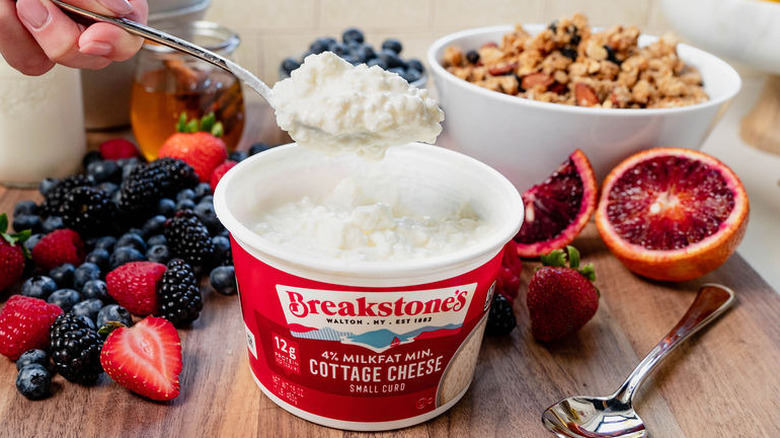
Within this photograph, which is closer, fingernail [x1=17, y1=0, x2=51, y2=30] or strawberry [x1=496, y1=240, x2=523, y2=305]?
fingernail [x1=17, y1=0, x2=51, y2=30]

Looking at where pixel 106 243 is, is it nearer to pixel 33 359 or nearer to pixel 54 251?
pixel 54 251

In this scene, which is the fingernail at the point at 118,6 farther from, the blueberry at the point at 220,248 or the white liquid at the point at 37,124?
the white liquid at the point at 37,124

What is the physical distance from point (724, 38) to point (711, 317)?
28.0 inches

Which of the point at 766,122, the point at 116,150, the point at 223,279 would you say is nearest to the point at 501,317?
the point at 223,279

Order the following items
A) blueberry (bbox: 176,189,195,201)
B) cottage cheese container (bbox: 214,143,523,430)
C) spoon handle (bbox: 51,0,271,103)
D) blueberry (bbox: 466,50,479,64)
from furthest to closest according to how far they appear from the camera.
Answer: blueberry (bbox: 466,50,479,64)
blueberry (bbox: 176,189,195,201)
spoon handle (bbox: 51,0,271,103)
cottage cheese container (bbox: 214,143,523,430)

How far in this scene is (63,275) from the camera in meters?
1.19

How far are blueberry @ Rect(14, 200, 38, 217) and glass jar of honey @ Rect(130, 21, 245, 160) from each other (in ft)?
1.06

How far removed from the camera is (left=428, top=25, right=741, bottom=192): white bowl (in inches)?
52.5

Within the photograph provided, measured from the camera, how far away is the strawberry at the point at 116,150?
1.64 m

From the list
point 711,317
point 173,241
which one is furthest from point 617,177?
point 173,241

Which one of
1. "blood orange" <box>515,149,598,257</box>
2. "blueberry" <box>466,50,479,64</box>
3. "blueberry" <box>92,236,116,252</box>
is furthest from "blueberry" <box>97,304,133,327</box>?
"blueberry" <box>466,50,479,64</box>

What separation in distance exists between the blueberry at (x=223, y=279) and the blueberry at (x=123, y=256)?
144 mm

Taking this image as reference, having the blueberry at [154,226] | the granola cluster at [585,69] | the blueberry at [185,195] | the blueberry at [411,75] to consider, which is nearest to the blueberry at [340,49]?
the blueberry at [411,75]

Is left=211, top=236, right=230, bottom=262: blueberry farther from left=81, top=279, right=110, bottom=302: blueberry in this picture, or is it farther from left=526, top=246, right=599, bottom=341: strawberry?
left=526, top=246, right=599, bottom=341: strawberry
